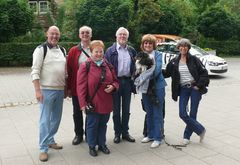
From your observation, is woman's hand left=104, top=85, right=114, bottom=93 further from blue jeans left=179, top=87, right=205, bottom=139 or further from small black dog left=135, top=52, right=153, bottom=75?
blue jeans left=179, top=87, right=205, bottom=139

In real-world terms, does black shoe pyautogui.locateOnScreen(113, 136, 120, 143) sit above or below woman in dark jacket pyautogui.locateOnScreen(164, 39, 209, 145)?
below

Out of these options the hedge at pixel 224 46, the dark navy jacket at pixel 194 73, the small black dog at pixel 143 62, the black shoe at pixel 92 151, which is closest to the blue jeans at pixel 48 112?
the black shoe at pixel 92 151

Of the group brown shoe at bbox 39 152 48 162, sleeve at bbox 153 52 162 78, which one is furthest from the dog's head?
brown shoe at bbox 39 152 48 162

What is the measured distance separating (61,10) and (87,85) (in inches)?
1089

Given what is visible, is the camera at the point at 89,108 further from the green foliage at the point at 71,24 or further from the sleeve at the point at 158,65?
the green foliage at the point at 71,24

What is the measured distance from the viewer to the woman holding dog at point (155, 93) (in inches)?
220

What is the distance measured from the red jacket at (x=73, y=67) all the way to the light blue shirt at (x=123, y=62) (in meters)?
0.64

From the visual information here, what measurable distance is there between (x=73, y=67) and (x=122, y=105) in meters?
1.03

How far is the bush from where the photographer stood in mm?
19125

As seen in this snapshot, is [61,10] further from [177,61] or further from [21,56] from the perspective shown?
[177,61]

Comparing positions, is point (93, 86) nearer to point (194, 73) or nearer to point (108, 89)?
point (108, 89)

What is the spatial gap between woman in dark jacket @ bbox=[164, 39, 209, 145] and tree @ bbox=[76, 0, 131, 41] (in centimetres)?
1581

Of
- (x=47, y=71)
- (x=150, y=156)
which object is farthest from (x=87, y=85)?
(x=150, y=156)

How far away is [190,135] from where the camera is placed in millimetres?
5953
